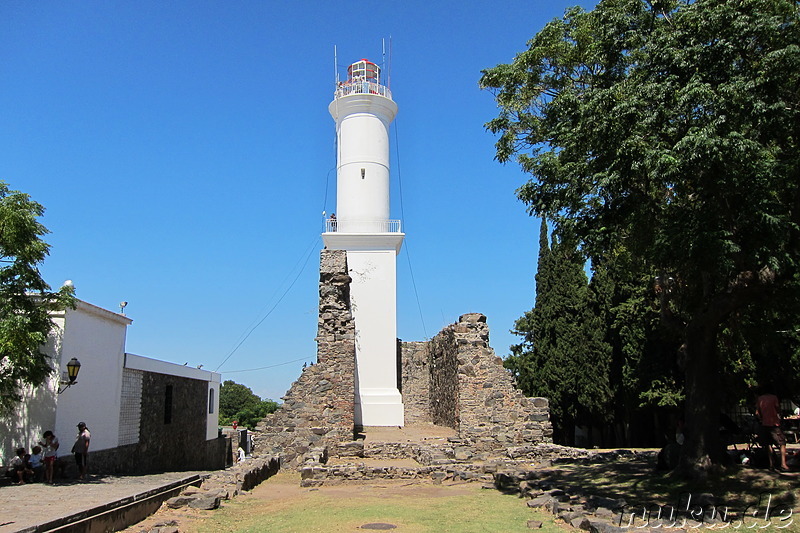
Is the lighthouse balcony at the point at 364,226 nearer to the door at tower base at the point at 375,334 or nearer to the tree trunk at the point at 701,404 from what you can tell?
the door at tower base at the point at 375,334

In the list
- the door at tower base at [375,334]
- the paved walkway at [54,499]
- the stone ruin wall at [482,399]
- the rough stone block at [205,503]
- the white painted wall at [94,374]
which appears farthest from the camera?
the door at tower base at [375,334]

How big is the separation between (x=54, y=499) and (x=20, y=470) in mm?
2820

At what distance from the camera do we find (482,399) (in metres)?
17.7

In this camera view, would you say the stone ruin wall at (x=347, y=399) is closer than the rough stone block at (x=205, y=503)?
No

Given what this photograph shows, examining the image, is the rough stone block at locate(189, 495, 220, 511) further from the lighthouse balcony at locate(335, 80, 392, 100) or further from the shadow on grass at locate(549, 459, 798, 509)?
the lighthouse balcony at locate(335, 80, 392, 100)

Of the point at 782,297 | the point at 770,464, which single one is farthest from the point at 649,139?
Result: the point at 770,464

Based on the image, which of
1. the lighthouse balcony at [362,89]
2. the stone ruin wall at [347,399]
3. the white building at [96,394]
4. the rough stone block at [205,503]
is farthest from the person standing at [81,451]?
Result: the lighthouse balcony at [362,89]

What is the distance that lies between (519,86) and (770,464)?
24.7ft

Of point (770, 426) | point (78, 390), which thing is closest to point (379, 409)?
point (78, 390)

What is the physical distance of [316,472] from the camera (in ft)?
41.9

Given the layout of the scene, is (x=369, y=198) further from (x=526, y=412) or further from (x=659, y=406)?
(x=659, y=406)

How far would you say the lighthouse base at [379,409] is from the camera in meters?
21.5

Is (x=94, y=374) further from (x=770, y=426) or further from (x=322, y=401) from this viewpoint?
(x=770, y=426)

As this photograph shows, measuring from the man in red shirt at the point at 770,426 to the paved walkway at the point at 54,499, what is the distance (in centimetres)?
947
